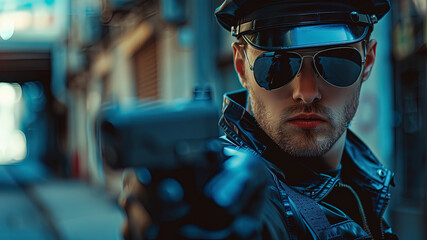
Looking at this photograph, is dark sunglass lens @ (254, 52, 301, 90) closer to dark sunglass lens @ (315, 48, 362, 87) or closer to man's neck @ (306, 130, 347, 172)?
dark sunglass lens @ (315, 48, 362, 87)

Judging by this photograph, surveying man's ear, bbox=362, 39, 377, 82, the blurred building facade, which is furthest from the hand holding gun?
the blurred building facade

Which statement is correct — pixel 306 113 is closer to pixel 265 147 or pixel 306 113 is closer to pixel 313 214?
pixel 265 147

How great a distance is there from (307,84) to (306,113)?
7cm

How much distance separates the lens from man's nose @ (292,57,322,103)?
118 centimetres

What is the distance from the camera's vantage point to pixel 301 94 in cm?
118

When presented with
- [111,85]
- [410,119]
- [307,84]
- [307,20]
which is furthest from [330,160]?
[111,85]

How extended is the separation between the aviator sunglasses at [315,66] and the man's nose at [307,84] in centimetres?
1

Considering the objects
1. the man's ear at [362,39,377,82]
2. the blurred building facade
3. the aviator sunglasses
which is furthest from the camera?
the blurred building facade

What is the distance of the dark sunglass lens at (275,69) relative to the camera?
3.90ft

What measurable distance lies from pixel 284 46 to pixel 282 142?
23 centimetres

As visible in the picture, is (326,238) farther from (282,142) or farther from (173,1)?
(173,1)

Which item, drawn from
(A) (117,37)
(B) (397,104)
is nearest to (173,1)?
(B) (397,104)

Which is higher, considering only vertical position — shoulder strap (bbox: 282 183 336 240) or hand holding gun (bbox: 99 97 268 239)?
hand holding gun (bbox: 99 97 268 239)

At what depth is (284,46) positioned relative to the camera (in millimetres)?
1184
